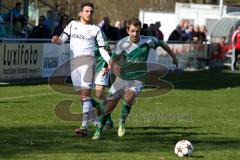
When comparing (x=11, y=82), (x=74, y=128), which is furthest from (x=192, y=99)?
(x=74, y=128)

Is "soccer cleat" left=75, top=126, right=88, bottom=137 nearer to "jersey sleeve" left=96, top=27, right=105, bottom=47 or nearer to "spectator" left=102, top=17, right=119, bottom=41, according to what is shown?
"jersey sleeve" left=96, top=27, right=105, bottom=47

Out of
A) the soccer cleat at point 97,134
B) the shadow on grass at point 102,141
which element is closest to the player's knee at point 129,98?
the shadow on grass at point 102,141

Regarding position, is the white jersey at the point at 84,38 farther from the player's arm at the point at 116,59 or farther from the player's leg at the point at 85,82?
the player's arm at the point at 116,59

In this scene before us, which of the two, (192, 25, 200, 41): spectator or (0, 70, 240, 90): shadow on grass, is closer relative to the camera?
(0, 70, 240, 90): shadow on grass

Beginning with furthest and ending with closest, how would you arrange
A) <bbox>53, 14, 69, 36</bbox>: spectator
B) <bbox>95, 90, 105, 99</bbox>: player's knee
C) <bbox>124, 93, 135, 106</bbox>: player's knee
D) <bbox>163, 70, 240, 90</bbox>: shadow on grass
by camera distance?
<bbox>53, 14, 69, 36</bbox>: spectator < <bbox>163, 70, 240, 90</bbox>: shadow on grass < <bbox>95, 90, 105, 99</bbox>: player's knee < <bbox>124, 93, 135, 106</bbox>: player's knee

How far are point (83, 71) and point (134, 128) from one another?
1.92 meters

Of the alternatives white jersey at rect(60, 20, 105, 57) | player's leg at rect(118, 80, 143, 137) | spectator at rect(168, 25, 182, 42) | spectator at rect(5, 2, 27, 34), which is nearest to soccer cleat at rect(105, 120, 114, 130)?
player's leg at rect(118, 80, 143, 137)

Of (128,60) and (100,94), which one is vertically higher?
(128,60)

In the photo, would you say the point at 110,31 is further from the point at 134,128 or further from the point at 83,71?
the point at 83,71

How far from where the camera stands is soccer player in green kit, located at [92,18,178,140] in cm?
1263

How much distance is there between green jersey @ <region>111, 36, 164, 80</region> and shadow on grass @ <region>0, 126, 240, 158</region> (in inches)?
40.5

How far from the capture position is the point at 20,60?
81.4 feet

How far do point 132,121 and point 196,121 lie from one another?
1342 millimetres

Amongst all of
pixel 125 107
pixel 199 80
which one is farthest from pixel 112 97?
pixel 199 80
